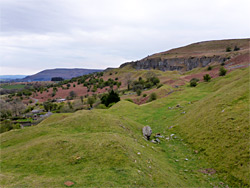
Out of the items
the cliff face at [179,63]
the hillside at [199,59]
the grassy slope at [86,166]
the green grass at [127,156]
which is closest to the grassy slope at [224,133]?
the green grass at [127,156]

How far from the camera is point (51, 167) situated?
11.0 m

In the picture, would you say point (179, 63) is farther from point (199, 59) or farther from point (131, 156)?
point (131, 156)

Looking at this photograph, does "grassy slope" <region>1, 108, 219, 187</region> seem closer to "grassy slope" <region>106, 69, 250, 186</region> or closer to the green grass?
the green grass

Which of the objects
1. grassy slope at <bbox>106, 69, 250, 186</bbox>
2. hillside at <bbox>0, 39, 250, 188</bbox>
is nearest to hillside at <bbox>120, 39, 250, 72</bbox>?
grassy slope at <bbox>106, 69, 250, 186</bbox>

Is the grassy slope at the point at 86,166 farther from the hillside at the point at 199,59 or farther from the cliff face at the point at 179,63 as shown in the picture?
the cliff face at the point at 179,63

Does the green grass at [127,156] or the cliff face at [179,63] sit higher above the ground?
the cliff face at [179,63]

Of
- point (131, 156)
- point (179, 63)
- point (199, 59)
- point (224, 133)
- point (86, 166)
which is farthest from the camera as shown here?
point (179, 63)

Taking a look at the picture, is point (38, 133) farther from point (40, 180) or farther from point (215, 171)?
point (215, 171)

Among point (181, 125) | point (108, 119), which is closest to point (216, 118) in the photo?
point (181, 125)

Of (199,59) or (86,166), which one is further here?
(199,59)

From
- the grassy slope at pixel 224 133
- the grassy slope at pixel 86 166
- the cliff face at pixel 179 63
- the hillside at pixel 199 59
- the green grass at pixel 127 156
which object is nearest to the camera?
the grassy slope at pixel 86 166

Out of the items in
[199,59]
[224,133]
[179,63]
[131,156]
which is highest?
[199,59]

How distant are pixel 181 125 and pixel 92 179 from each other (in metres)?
17.5

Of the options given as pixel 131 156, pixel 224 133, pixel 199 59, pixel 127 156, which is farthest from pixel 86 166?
pixel 199 59
